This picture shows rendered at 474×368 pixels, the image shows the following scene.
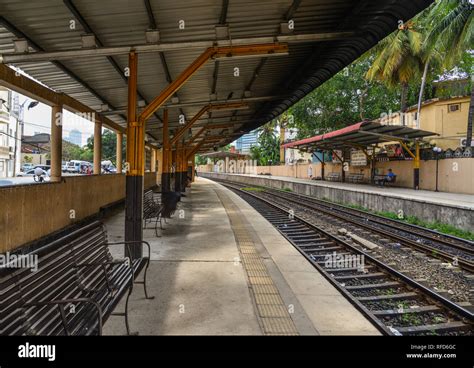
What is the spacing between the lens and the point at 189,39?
5852mm

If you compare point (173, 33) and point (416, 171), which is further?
point (416, 171)

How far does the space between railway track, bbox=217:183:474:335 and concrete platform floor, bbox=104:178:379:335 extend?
396mm

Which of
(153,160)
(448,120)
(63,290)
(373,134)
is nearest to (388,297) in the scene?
(63,290)

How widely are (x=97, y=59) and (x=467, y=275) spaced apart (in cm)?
822

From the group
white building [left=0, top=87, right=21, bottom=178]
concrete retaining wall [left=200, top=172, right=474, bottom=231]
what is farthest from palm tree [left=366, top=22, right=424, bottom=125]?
white building [left=0, top=87, right=21, bottom=178]

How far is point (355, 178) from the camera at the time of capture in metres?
25.8

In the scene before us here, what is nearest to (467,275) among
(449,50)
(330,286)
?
(330,286)

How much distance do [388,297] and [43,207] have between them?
249 inches

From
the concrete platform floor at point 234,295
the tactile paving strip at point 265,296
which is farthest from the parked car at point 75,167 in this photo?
the tactile paving strip at point 265,296

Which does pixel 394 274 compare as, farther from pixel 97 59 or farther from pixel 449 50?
pixel 449 50

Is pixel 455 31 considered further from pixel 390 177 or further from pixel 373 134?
pixel 390 177

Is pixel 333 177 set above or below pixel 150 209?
above

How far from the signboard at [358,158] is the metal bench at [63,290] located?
2305cm

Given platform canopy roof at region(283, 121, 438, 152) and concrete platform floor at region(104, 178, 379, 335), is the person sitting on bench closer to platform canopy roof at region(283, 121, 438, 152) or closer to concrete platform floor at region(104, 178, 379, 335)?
platform canopy roof at region(283, 121, 438, 152)
